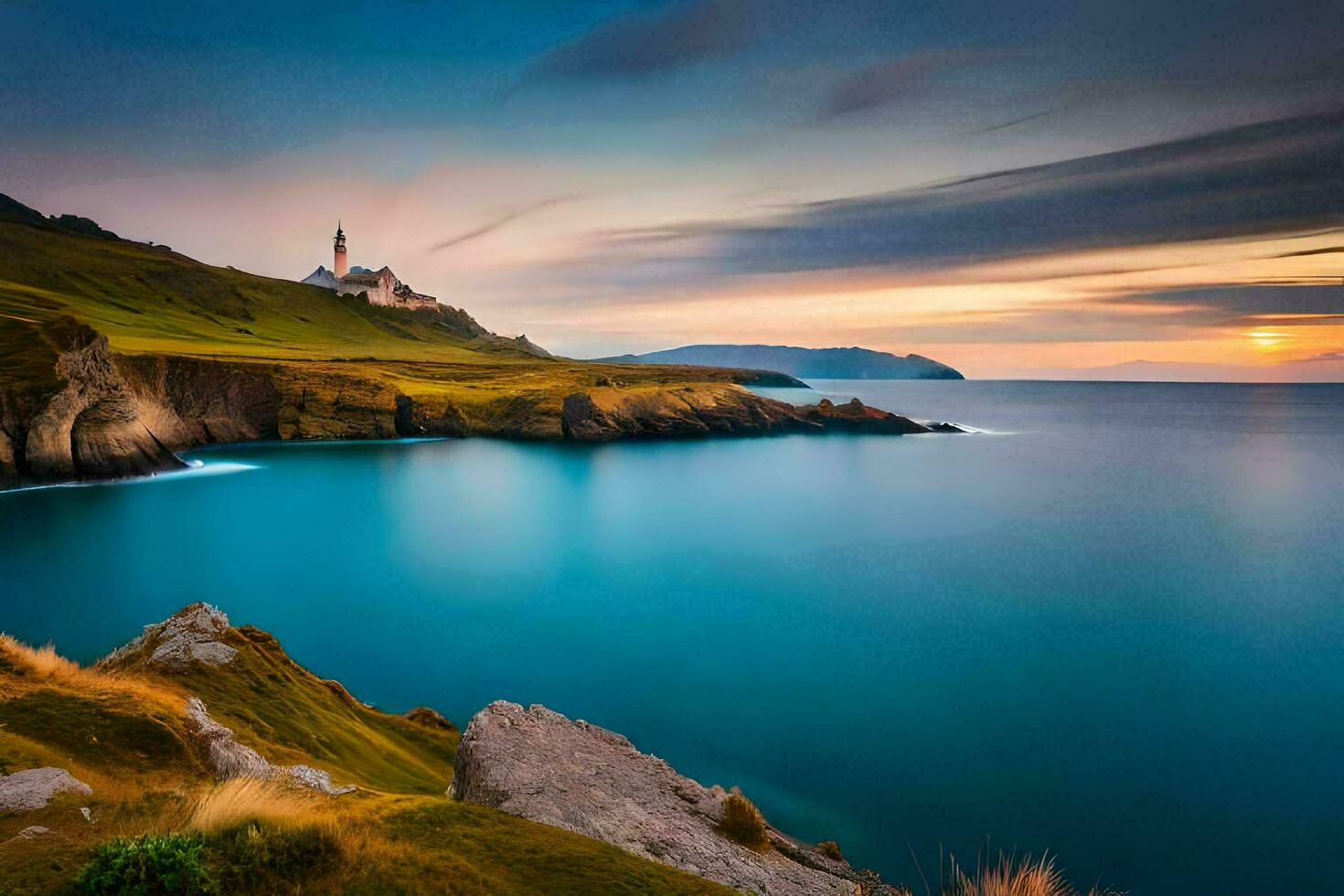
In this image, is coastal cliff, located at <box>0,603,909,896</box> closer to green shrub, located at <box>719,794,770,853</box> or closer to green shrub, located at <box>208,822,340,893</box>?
green shrub, located at <box>208,822,340,893</box>

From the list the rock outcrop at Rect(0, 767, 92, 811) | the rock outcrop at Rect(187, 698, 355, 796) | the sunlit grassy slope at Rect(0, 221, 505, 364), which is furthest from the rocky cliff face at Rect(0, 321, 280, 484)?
the rock outcrop at Rect(0, 767, 92, 811)

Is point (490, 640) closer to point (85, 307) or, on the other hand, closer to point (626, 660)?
point (626, 660)

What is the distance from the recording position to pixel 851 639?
24.5 m

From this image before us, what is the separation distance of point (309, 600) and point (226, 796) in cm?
2610

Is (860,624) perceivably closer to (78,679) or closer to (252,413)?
(78,679)

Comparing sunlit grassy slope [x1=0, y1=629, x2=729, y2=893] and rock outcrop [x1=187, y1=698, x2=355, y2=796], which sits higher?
sunlit grassy slope [x1=0, y1=629, x2=729, y2=893]

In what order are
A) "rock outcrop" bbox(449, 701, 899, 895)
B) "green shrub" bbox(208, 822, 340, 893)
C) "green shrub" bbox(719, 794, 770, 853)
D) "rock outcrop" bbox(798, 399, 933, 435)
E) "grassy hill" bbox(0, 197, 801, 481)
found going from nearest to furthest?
"green shrub" bbox(208, 822, 340, 893)
"rock outcrop" bbox(449, 701, 899, 895)
"green shrub" bbox(719, 794, 770, 853)
"grassy hill" bbox(0, 197, 801, 481)
"rock outcrop" bbox(798, 399, 933, 435)

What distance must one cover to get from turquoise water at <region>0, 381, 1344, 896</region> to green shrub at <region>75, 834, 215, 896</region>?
39.3 ft

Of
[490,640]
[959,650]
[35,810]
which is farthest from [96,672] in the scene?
[959,650]

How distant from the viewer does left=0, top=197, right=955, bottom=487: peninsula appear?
47.3 metres

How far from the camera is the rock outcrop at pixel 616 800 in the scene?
25.3ft

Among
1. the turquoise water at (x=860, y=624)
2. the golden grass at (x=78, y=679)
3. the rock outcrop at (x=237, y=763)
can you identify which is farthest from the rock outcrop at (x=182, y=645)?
the turquoise water at (x=860, y=624)

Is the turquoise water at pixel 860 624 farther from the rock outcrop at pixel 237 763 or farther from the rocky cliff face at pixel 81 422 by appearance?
the rock outcrop at pixel 237 763

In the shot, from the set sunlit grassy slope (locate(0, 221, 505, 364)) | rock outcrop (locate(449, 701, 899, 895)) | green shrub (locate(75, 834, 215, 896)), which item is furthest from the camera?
sunlit grassy slope (locate(0, 221, 505, 364))
